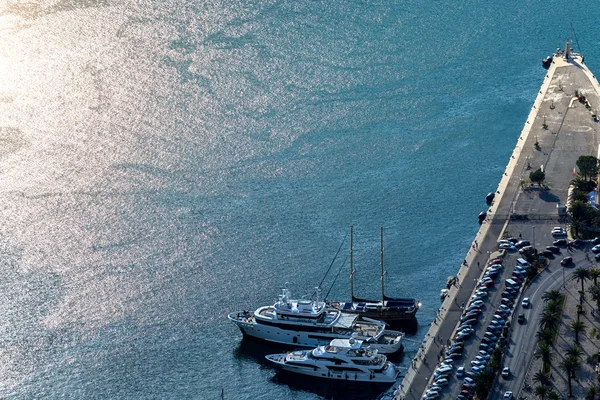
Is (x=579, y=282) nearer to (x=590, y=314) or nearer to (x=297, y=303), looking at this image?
(x=590, y=314)

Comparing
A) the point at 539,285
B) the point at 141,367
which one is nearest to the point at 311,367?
the point at 141,367

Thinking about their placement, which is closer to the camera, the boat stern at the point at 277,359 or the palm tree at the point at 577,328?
the palm tree at the point at 577,328

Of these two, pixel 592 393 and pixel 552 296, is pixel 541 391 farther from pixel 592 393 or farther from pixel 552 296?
pixel 552 296

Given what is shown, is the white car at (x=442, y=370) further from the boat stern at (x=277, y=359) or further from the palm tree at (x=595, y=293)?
the palm tree at (x=595, y=293)

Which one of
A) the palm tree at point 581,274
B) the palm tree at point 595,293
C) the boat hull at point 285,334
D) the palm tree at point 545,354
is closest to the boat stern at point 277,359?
the boat hull at point 285,334

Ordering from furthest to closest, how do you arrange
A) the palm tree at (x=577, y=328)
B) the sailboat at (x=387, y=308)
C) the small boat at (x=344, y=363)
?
the sailboat at (x=387, y=308) < the small boat at (x=344, y=363) < the palm tree at (x=577, y=328)

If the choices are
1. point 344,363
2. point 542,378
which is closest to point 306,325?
point 344,363
